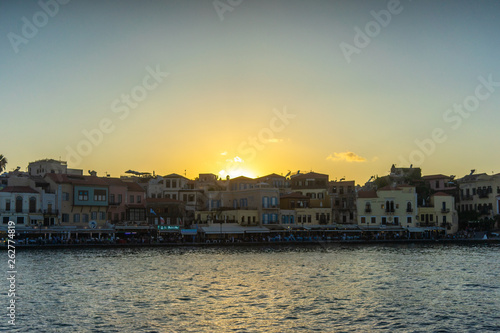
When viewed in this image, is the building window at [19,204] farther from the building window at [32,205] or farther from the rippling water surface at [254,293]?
the rippling water surface at [254,293]

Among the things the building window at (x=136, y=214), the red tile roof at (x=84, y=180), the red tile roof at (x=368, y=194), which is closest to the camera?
the red tile roof at (x=84, y=180)

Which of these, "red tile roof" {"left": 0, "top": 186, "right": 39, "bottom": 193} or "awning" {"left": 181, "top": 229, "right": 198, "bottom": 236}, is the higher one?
"red tile roof" {"left": 0, "top": 186, "right": 39, "bottom": 193}

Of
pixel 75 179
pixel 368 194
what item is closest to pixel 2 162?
pixel 75 179

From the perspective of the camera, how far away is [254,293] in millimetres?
36500

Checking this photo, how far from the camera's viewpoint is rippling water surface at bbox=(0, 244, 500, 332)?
27.9 m

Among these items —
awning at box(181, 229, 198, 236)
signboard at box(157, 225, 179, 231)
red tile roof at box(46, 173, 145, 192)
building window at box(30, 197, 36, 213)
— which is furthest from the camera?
signboard at box(157, 225, 179, 231)

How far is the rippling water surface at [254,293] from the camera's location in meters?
27.9

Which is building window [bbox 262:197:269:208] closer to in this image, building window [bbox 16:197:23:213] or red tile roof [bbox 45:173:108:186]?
red tile roof [bbox 45:173:108:186]

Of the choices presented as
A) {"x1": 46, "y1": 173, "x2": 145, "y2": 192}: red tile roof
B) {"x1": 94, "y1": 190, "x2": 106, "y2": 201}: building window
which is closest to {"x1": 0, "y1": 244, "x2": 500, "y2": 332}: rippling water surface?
{"x1": 46, "y1": 173, "x2": 145, "y2": 192}: red tile roof

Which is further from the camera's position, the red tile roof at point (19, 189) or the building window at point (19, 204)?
the red tile roof at point (19, 189)

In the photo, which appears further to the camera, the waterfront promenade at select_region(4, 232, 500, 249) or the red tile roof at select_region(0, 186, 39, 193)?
the red tile roof at select_region(0, 186, 39, 193)

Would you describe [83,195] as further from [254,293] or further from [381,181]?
[381,181]

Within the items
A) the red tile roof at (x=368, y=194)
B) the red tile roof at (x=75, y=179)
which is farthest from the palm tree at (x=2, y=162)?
the red tile roof at (x=368, y=194)

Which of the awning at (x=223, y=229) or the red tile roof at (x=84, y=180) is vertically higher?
the red tile roof at (x=84, y=180)
